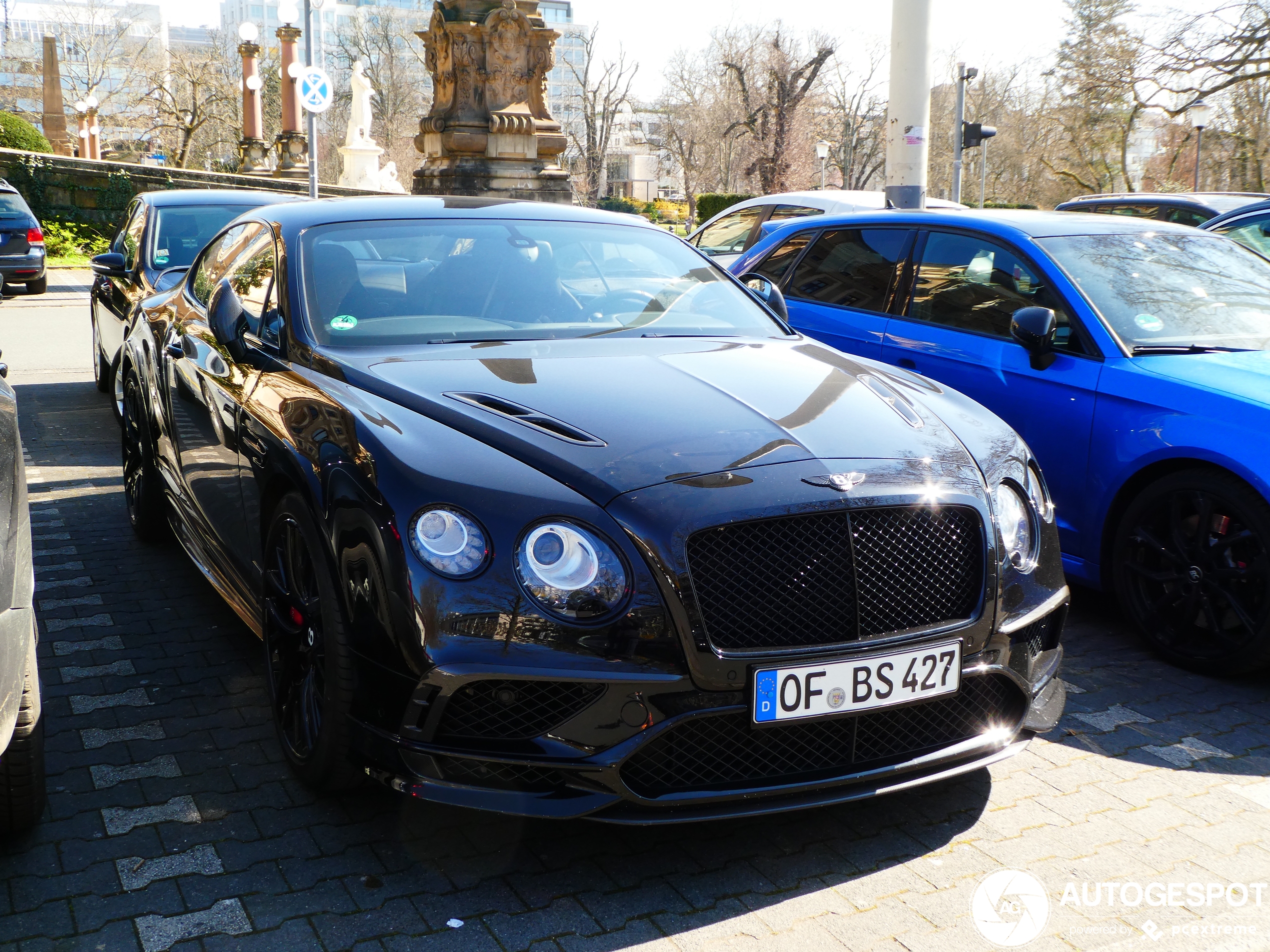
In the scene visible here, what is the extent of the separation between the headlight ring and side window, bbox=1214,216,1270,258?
6171 mm

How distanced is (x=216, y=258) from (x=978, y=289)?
339 cm

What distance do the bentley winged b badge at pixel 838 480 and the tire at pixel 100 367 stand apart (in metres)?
8.15

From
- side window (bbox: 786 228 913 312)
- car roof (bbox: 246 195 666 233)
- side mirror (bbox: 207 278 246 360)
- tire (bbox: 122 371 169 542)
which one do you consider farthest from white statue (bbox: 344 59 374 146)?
side mirror (bbox: 207 278 246 360)

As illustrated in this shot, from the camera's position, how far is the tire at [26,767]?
9.53 ft

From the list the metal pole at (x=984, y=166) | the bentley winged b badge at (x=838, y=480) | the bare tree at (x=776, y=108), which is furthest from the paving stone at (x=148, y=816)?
the metal pole at (x=984, y=166)

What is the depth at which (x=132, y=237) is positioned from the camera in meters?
9.10

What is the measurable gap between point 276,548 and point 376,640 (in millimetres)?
781

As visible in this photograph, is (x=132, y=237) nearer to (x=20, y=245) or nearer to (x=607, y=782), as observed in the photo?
(x=607, y=782)

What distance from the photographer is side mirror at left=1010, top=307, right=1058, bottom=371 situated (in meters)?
4.94

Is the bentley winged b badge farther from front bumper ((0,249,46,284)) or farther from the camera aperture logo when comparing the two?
front bumper ((0,249,46,284))

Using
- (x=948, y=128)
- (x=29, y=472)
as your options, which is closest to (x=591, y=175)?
(x=948, y=128)

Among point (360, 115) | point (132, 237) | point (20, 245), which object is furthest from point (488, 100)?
point (360, 115)

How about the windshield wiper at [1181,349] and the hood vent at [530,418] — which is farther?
the windshield wiper at [1181,349]

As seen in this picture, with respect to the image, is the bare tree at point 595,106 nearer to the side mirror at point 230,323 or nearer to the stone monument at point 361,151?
the stone monument at point 361,151
